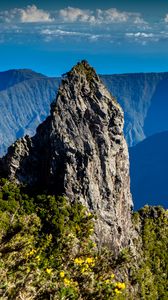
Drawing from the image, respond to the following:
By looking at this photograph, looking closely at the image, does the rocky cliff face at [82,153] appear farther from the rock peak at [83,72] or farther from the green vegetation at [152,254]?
the green vegetation at [152,254]

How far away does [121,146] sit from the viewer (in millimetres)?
106250

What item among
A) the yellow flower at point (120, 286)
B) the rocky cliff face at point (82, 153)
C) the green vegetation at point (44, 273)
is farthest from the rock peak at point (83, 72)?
the yellow flower at point (120, 286)

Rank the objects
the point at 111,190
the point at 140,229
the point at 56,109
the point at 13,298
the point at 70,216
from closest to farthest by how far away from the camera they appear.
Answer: the point at 13,298 → the point at 70,216 → the point at 56,109 → the point at 111,190 → the point at 140,229

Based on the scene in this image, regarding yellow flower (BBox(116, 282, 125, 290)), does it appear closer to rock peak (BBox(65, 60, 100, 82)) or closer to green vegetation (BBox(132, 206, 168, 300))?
green vegetation (BBox(132, 206, 168, 300))

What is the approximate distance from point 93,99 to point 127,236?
2858cm

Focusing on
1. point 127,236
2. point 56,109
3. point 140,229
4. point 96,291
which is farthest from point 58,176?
point 96,291

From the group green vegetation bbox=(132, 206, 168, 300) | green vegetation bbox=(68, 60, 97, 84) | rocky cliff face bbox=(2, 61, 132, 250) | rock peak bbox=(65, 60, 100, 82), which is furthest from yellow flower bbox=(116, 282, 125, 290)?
green vegetation bbox=(68, 60, 97, 84)

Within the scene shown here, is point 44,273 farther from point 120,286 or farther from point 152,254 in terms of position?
point 152,254

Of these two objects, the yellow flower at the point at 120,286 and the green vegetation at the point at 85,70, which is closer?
the yellow flower at the point at 120,286

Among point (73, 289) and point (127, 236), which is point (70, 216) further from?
point (73, 289)

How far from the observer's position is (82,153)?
308 feet

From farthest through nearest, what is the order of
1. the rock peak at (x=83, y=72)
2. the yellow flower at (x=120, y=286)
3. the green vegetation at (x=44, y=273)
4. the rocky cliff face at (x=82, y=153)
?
the rock peak at (x=83, y=72) → the rocky cliff face at (x=82, y=153) → the yellow flower at (x=120, y=286) → the green vegetation at (x=44, y=273)

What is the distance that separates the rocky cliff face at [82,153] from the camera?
306 feet

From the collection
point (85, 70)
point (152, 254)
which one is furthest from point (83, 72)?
point (152, 254)
